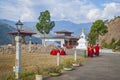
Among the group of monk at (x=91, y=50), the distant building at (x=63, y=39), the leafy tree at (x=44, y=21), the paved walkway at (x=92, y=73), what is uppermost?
the leafy tree at (x=44, y=21)

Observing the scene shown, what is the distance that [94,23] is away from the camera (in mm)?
79750

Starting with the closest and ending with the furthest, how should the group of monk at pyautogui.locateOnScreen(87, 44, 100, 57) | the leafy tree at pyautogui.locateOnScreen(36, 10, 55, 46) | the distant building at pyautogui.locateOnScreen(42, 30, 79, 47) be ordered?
the group of monk at pyautogui.locateOnScreen(87, 44, 100, 57), the leafy tree at pyautogui.locateOnScreen(36, 10, 55, 46), the distant building at pyautogui.locateOnScreen(42, 30, 79, 47)

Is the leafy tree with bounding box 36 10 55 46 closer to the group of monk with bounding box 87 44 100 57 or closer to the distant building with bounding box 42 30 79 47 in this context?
the distant building with bounding box 42 30 79 47

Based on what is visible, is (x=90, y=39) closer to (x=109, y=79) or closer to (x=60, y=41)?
(x=60, y=41)

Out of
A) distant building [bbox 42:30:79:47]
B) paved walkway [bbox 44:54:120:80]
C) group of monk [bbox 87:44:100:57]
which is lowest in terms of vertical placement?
paved walkway [bbox 44:54:120:80]

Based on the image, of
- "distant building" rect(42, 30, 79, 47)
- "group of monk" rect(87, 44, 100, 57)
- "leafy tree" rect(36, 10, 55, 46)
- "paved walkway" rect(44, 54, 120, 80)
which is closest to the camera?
"paved walkway" rect(44, 54, 120, 80)

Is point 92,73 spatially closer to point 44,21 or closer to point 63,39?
point 44,21

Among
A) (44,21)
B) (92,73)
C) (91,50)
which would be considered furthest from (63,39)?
(92,73)

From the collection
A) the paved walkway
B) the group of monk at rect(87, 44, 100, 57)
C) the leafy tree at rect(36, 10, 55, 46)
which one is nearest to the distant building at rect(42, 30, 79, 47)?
the leafy tree at rect(36, 10, 55, 46)

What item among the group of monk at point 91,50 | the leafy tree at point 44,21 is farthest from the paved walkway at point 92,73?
the leafy tree at point 44,21

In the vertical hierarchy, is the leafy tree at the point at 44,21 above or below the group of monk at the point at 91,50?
above

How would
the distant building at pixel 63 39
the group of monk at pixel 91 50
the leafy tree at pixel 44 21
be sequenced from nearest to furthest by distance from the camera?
the group of monk at pixel 91 50 → the leafy tree at pixel 44 21 → the distant building at pixel 63 39

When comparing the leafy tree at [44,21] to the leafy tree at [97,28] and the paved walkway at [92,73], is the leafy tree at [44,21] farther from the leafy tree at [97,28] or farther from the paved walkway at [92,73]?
the paved walkway at [92,73]

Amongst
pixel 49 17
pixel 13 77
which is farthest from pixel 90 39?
pixel 13 77
